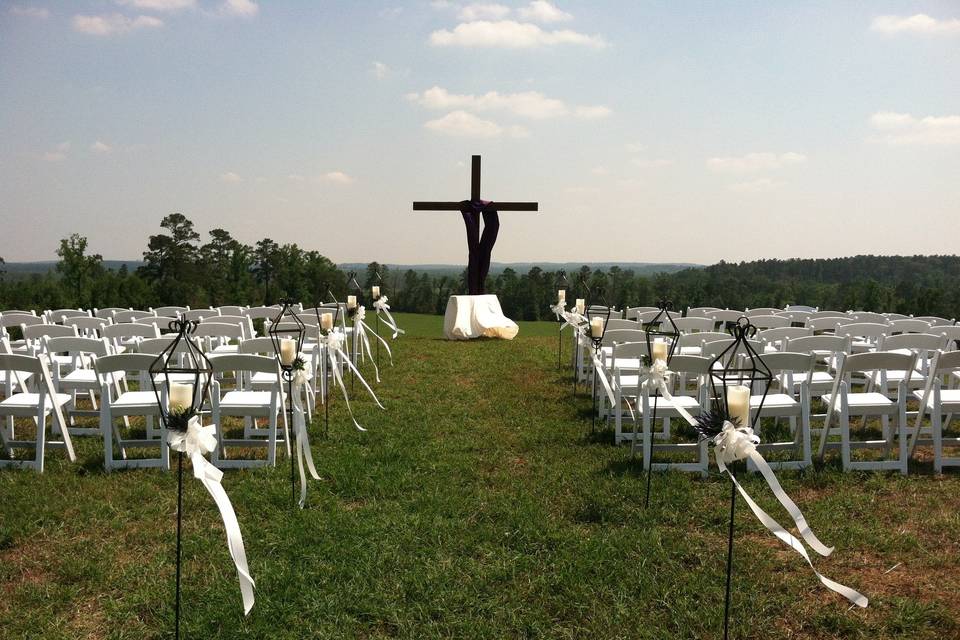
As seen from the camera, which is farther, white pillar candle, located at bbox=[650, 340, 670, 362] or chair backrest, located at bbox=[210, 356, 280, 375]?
chair backrest, located at bbox=[210, 356, 280, 375]

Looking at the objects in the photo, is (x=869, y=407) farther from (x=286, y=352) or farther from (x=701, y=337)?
(x=286, y=352)

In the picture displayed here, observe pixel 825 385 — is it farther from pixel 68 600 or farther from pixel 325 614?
pixel 68 600

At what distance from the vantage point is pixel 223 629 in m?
3.03

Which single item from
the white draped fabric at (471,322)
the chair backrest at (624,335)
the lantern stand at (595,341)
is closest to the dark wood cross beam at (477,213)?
the white draped fabric at (471,322)

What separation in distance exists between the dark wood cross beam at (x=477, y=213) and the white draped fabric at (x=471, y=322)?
3.30 feet

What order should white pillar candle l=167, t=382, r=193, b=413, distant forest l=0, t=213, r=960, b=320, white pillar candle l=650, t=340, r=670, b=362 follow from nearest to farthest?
white pillar candle l=167, t=382, r=193, b=413 → white pillar candle l=650, t=340, r=670, b=362 → distant forest l=0, t=213, r=960, b=320

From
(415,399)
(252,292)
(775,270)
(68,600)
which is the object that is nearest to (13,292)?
(252,292)

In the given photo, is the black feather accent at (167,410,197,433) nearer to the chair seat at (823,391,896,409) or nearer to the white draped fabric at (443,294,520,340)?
the chair seat at (823,391,896,409)

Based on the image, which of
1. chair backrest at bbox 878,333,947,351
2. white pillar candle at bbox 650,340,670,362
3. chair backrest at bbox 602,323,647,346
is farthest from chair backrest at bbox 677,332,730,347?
white pillar candle at bbox 650,340,670,362

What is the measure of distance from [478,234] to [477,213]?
434mm

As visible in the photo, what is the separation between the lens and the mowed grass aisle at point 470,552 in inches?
121

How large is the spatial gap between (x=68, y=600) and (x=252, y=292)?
15904 millimetres

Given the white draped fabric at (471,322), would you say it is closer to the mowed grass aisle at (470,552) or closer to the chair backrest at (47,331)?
the chair backrest at (47,331)

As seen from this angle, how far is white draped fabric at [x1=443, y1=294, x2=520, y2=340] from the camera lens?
13789 mm
